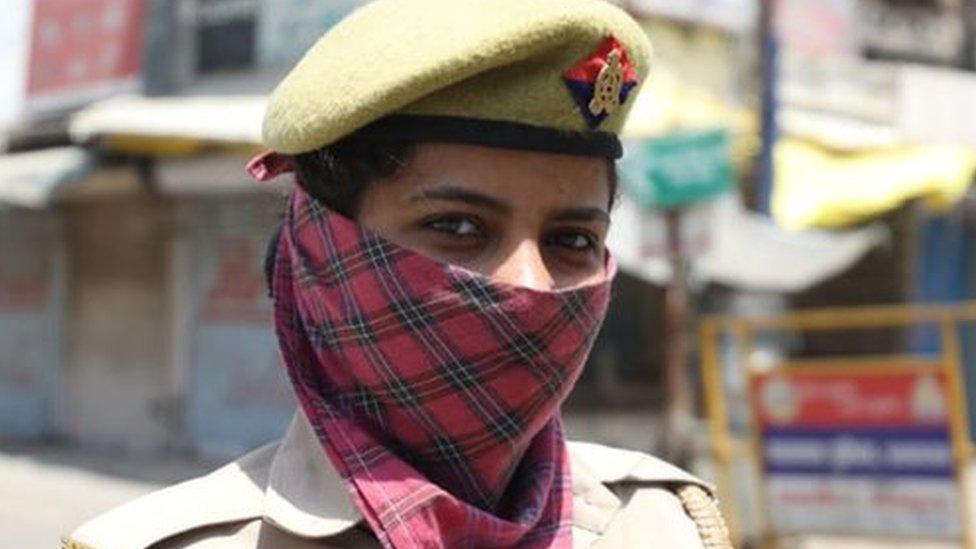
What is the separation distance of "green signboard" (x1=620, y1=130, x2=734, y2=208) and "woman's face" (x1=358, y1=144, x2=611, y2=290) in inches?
198

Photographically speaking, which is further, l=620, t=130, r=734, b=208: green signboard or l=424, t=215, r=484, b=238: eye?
l=620, t=130, r=734, b=208: green signboard

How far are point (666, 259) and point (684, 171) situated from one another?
0.56 m

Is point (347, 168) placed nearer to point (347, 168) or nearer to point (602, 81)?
point (347, 168)

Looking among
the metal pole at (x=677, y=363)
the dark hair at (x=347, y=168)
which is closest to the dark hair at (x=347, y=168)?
the dark hair at (x=347, y=168)

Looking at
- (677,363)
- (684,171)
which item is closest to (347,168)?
(684,171)

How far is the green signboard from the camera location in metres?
6.48

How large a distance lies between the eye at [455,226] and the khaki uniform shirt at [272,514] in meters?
0.24

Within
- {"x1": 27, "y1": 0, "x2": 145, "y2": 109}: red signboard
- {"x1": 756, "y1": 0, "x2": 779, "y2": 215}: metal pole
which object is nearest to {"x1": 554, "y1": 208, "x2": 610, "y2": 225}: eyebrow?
{"x1": 756, "y1": 0, "x2": 779, "y2": 215}: metal pole

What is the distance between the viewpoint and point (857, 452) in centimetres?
606

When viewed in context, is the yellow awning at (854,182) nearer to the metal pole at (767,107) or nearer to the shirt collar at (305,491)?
the metal pole at (767,107)

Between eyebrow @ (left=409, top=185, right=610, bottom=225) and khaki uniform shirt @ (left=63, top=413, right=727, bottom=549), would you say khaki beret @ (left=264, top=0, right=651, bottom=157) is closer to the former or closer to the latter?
eyebrow @ (left=409, top=185, right=610, bottom=225)

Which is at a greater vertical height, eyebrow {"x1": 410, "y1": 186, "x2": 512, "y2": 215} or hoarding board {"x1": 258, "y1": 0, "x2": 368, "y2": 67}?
hoarding board {"x1": 258, "y1": 0, "x2": 368, "y2": 67}

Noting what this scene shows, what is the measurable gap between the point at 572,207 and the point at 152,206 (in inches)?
467

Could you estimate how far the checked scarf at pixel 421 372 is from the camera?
4.47ft
